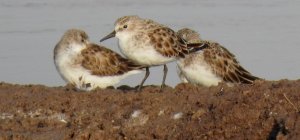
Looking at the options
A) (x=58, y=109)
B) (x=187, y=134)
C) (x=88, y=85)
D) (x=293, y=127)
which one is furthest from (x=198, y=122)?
(x=88, y=85)

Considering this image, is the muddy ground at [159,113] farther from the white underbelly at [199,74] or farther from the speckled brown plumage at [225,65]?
the speckled brown plumage at [225,65]

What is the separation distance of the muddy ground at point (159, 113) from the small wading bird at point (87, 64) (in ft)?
4.00

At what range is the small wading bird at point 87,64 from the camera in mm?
12164

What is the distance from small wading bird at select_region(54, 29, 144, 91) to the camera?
12.2m

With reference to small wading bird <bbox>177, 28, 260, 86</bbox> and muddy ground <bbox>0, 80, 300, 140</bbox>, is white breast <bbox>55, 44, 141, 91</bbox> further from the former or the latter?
muddy ground <bbox>0, 80, 300, 140</bbox>

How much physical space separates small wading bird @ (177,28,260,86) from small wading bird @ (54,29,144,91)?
621mm

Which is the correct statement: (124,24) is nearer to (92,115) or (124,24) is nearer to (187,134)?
(92,115)

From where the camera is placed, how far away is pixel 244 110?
8.97 meters

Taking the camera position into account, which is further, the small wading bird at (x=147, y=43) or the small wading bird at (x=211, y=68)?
the small wading bird at (x=211, y=68)

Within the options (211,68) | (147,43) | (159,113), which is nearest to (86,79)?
(147,43)

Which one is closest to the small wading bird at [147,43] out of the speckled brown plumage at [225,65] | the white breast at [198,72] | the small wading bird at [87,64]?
the white breast at [198,72]

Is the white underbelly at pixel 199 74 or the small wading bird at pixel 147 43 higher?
the small wading bird at pixel 147 43

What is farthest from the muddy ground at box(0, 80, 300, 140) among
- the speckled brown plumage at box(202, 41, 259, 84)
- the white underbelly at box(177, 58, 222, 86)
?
the speckled brown plumage at box(202, 41, 259, 84)

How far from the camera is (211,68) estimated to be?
12156 millimetres
